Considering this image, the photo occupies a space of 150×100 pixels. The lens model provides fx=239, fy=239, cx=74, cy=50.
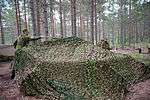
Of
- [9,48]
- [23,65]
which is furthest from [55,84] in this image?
[9,48]

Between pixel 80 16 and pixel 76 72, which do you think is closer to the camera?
pixel 76 72

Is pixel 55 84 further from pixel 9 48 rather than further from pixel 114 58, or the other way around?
pixel 9 48

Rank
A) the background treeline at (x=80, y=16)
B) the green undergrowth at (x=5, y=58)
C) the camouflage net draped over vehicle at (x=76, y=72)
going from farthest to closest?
1. the background treeline at (x=80, y=16)
2. the green undergrowth at (x=5, y=58)
3. the camouflage net draped over vehicle at (x=76, y=72)

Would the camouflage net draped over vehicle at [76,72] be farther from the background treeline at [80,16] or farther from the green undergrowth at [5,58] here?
the background treeline at [80,16]

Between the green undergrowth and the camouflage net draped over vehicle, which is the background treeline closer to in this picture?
the green undergrowth

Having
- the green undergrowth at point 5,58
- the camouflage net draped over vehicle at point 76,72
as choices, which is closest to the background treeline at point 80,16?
the green undergrowth at point 5,58

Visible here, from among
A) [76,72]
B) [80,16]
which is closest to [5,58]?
[76,72]

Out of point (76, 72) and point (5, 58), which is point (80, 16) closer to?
point (5, 58)

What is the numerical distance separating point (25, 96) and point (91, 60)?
2.62m

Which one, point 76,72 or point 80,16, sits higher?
point 80,16

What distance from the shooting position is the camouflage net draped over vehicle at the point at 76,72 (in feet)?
25.4

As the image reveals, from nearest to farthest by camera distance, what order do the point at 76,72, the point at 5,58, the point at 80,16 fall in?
the point at 76,72
the point at 5,58
the point at 80,16

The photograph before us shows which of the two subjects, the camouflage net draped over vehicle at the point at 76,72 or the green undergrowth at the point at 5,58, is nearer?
the camouflage net draped over vehicle at the point at 76,72

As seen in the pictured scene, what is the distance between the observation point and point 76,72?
8266 mm
